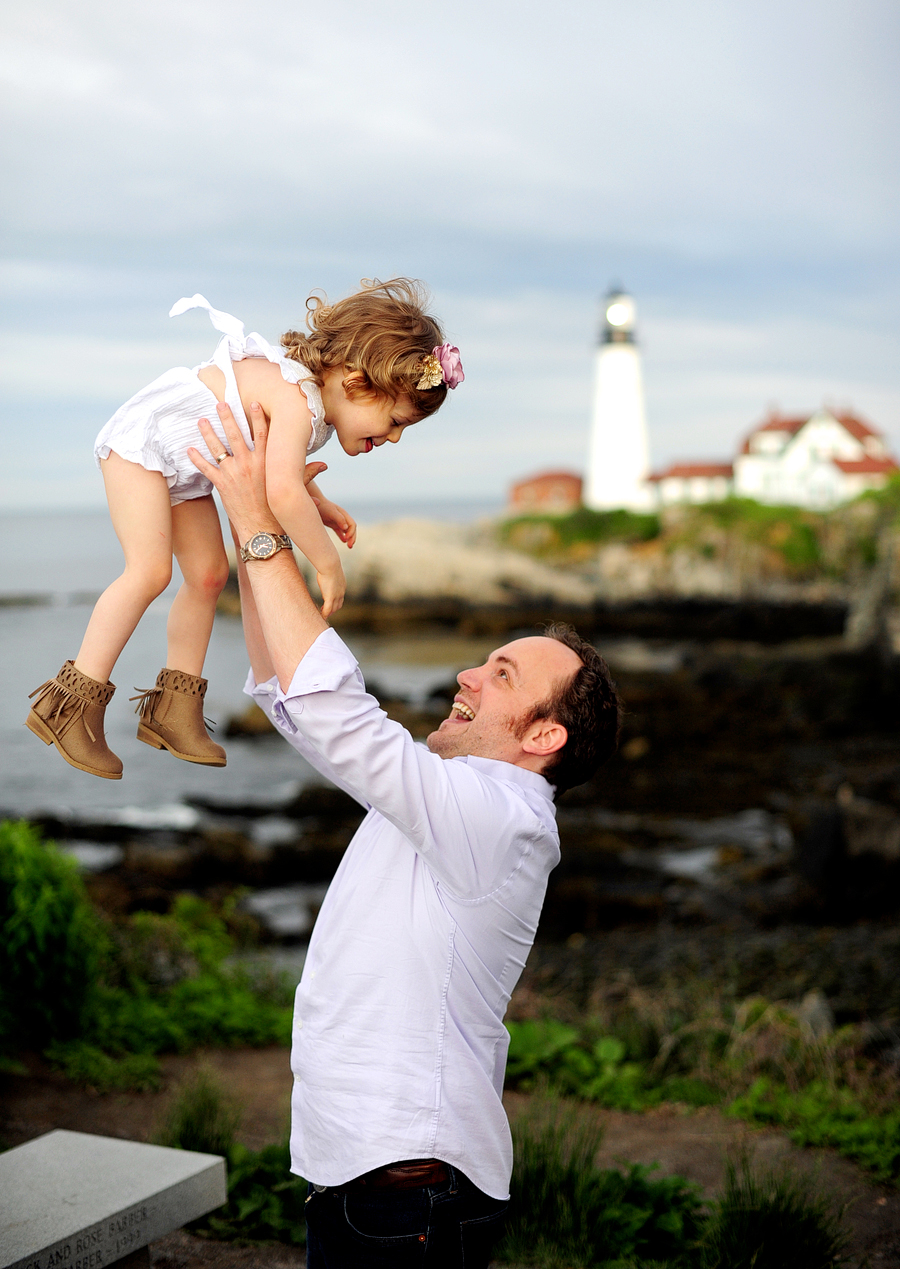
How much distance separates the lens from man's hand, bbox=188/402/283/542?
2.21 meters

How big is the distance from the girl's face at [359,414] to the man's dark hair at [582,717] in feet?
2.09

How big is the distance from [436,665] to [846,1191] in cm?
2864

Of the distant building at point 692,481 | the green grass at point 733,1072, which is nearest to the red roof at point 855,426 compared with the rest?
the distant building at point 692,481

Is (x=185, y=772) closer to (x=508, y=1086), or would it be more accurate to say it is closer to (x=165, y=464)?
(x=508, y=1086)

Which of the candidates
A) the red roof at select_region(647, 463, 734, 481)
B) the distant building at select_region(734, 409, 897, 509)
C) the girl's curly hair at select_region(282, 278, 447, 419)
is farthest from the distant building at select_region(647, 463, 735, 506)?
the girl's curly hair at select_region(282, 278, 447, 419)

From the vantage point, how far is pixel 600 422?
6259cm

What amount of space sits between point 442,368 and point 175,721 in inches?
37.7

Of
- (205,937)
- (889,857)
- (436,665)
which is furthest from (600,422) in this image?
(205,937)

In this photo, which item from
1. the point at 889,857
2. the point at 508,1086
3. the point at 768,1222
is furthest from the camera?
the point at 889,857

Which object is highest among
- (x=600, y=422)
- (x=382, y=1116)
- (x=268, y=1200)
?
(x=600, y=422)

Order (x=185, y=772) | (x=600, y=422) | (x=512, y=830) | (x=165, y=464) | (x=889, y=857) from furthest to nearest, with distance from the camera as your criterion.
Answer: (x=600, y=422), (x=185, y=772), (x=889, y=857), (x=165, y=464), (x=512, y=830)

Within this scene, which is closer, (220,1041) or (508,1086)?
(508,1086)

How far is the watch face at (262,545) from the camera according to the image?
2.16 m

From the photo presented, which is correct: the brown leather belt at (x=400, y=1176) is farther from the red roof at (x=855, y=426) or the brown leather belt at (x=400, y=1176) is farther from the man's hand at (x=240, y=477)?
the red roof at (x=855, y=426)
